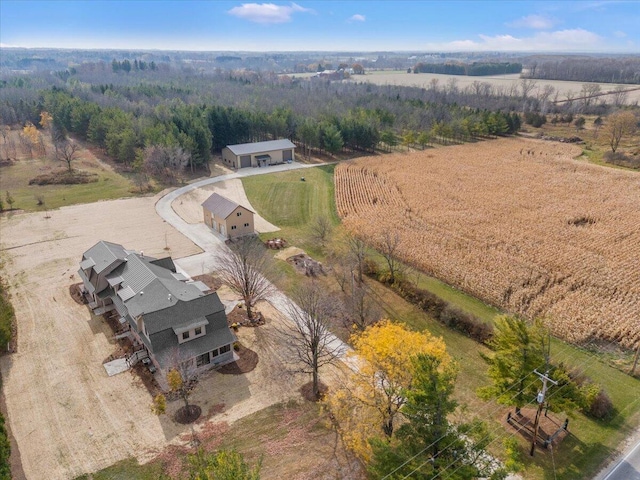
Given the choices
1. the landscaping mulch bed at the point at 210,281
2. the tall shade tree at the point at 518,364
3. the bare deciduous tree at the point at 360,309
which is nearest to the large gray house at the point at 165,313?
the landscaping mulch bed at the point at 210,281

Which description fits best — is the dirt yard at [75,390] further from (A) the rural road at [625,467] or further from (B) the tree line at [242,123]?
(B) the tree line at [242,123]

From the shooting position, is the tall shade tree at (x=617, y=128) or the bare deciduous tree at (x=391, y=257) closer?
the bare deciduous tree at (x=391, y=257)

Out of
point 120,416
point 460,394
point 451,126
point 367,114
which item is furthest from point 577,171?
point 120,416

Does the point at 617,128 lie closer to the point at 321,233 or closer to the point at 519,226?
the point at 519,226

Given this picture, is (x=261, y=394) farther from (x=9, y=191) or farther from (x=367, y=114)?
(x=367, y=114)

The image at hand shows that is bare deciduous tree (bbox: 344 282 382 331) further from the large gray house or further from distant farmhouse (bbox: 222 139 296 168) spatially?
distant farmhouse (bbox: 222 139 296 168)
